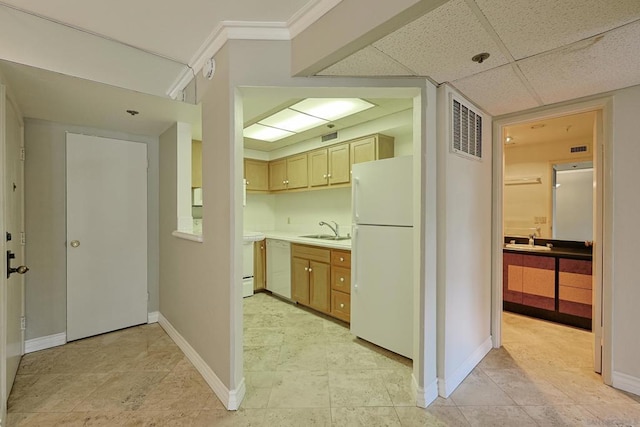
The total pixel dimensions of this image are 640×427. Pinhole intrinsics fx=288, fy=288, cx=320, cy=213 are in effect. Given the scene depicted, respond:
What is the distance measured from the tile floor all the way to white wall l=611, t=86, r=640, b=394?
22cm

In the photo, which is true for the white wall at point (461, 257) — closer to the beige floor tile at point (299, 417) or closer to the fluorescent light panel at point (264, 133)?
the beige floor tile at point (299, 417)

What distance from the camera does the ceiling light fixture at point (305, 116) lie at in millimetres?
2764

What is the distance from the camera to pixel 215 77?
6.50 ft

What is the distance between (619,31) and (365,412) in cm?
243

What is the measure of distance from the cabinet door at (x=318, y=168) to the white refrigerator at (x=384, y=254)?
1.19 m

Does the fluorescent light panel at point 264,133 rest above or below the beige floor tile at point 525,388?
above

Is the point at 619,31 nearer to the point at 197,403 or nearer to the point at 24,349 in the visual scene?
the point at 197,403

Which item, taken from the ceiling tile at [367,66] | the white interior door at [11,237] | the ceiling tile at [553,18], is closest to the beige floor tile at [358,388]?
the white interior door at [11,237]

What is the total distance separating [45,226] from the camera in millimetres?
2682

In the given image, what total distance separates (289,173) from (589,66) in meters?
3.51

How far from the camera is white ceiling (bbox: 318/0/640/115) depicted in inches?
47.8

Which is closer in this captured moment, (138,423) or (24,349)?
(138,423)

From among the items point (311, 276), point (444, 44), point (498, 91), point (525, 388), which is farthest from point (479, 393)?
point (444, 44)

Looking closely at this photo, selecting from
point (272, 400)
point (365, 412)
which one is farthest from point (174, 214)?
point (365, 412)
